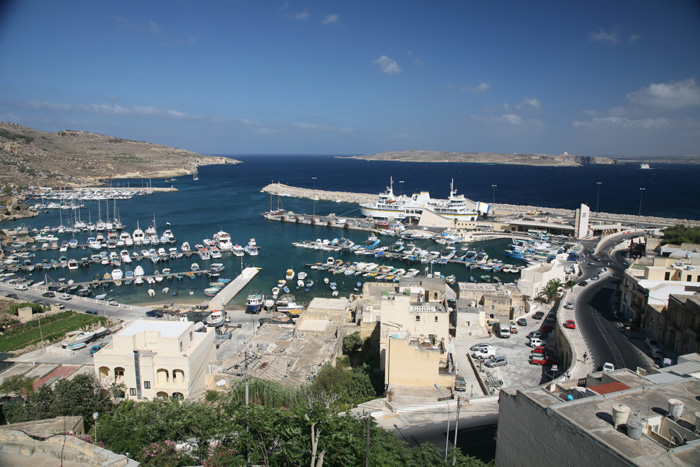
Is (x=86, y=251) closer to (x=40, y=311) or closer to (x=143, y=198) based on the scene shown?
(x=40, y=311)

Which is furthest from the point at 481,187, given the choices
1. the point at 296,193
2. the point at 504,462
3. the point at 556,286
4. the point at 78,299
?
the point at 504,462

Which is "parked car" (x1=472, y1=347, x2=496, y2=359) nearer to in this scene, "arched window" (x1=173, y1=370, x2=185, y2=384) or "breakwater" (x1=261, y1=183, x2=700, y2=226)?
"arched window" (x1=173, y1=370, x2=185, y2=384)

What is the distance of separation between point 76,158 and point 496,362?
109878 mm

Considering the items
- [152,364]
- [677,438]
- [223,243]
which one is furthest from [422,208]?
[677,438]

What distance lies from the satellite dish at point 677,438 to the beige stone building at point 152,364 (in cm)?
1104

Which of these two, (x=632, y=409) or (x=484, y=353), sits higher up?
(x=632, y=409)

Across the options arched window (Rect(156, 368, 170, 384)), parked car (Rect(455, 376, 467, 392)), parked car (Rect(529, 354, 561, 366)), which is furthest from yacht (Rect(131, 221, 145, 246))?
parked car (Rect(529, 354, 561, 366))

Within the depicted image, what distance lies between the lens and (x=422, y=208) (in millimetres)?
50031

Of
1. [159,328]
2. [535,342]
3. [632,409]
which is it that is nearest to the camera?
[632,409]

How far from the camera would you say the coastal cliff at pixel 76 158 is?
80000 millimetres

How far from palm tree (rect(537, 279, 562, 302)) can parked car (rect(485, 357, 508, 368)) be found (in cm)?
816

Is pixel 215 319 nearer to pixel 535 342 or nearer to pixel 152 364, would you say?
pixel 152 364

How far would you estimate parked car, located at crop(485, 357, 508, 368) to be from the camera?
15181 mm

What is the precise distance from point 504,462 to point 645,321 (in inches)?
475
